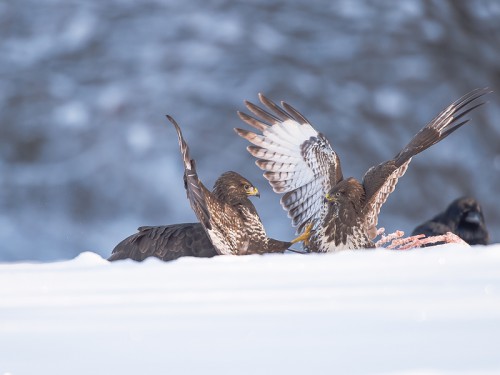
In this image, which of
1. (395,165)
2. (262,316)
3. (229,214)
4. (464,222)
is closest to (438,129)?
(395,165)

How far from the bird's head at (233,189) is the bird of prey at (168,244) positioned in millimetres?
124

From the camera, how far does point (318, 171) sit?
302cm

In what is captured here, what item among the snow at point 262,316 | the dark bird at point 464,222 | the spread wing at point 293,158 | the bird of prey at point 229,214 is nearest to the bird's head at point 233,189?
the bird of prey at point 229,214

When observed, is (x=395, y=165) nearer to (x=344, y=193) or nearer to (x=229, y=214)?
(x=344, y=193)

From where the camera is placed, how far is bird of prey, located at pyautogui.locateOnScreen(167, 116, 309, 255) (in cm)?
219

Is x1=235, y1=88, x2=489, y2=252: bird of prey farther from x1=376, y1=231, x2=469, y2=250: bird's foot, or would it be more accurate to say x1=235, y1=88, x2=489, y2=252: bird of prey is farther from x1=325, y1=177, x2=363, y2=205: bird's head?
x1=376, y1=231, x2=469, y2=250: bird's foot

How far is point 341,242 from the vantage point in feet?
7.84

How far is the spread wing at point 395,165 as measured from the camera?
2.74 meters

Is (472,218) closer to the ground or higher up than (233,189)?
higher up

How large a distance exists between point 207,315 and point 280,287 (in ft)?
0.60

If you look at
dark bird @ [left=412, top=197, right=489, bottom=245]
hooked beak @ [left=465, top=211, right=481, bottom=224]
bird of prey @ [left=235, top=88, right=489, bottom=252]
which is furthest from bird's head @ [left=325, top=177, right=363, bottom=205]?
hooked beak @ [left=465, top=211, right=481, bottom=224]

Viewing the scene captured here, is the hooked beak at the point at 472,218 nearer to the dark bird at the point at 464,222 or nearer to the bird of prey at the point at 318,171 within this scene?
the dark bird at the point at 464,222

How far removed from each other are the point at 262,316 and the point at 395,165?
1974 millimetres

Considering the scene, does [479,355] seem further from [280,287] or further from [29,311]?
[29,311]
